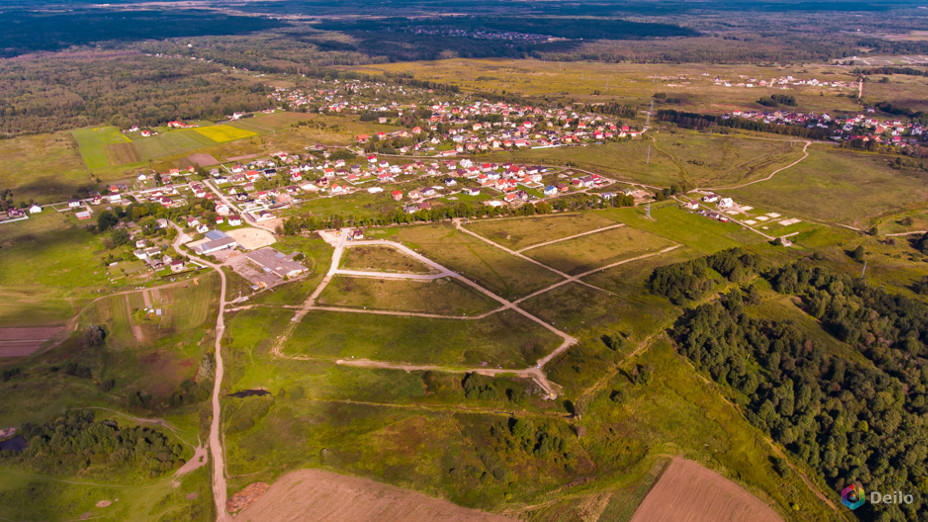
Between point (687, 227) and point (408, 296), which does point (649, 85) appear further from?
point (408, 296)

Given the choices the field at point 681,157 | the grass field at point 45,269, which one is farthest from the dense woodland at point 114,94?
the field at point 681,157

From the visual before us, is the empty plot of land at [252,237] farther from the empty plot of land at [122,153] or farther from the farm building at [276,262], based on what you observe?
the empty plot of land at [122,153]

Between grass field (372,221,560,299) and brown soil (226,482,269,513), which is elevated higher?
grass field (372,221,560,299)

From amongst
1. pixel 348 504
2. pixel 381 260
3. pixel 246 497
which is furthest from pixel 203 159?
pixel 348 504

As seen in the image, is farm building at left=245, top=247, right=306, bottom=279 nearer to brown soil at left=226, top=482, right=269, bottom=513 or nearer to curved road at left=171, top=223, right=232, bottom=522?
curved road at left=171, top=223, right=232, bottom=522

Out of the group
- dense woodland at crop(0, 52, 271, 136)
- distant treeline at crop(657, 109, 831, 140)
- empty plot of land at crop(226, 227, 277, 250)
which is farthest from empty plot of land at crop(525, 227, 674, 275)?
dense woodland at crop(0, 52, 271, 136)

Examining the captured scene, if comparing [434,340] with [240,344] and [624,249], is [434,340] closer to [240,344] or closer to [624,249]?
[240,344]
